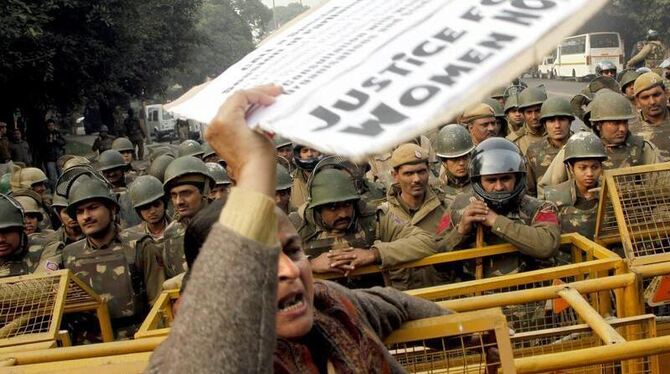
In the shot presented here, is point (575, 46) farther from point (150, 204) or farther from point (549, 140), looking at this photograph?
point (150, 204)

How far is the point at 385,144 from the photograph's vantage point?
1124mm

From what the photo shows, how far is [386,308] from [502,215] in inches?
96.4

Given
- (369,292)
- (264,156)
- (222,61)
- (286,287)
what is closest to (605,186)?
(369,292)

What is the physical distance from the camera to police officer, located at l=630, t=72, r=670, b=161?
742 centimetres

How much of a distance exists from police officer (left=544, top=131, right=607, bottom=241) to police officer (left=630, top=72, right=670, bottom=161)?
2176 mm

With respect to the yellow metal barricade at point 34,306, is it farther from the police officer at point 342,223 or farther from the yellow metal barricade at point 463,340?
the yellow metal barricade at point 463,340

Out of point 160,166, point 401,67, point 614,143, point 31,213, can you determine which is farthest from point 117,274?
point 614,143

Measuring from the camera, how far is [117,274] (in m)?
4.89

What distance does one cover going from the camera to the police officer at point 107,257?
4820mm

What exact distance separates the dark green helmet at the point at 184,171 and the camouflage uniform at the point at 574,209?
287 cm

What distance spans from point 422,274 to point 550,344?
4.56ft

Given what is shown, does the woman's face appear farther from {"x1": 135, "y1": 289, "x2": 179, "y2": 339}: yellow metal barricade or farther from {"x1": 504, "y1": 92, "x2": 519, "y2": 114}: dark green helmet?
{"x1": 504, "y1": 92, "x2": 519, "y2": 114}: dark green helmet

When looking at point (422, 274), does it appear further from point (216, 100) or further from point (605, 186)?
point (216, 100)

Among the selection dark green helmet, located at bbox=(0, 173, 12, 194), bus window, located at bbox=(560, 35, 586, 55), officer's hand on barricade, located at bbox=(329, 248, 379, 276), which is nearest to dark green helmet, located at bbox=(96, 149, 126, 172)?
dark green helmet, located at bbox=(0, 173, 12, 194)
